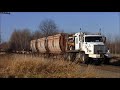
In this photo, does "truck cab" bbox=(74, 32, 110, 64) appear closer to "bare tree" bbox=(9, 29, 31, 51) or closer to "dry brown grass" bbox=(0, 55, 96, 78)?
"dry brown grass" bbox=(0, 55, 96, 78)

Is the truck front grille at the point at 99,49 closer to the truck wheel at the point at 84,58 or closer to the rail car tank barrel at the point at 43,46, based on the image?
the truck wheel at the point at 84,58

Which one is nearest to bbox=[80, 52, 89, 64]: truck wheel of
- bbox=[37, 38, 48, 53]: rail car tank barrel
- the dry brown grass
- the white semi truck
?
the white semi truck

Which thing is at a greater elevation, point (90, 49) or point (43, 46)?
point (43, 46)

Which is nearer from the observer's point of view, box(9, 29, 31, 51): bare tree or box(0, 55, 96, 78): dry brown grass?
box(0, 55, 96, 78): dry brown grass

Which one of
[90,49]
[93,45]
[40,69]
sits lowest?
[40,69]

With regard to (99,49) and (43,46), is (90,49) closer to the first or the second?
(99,49)

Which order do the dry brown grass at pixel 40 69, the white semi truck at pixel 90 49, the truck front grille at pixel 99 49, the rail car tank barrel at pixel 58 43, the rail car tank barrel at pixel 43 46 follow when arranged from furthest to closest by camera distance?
1. the rail car tank barrel at pixel 43 46
2. the rail car tank barrel at pixel 58 43
3. the white semi truck at pixel 90 49
4. the truck front grille at pixel 99 49
5. the dry brown grass at pixel 40 69

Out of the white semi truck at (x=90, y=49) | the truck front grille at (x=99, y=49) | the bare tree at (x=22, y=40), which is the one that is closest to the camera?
the truck front grille at (x=99, y=49)

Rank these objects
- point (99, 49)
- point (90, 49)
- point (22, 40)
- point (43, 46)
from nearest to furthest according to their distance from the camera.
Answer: point (99, 49), point (90, 49), point (43, 46), point (22, 40)

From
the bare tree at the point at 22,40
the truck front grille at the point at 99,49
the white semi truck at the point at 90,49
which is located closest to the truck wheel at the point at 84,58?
the white semi truck at the point at 90,49

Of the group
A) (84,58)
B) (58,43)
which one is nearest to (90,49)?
(84,58)
